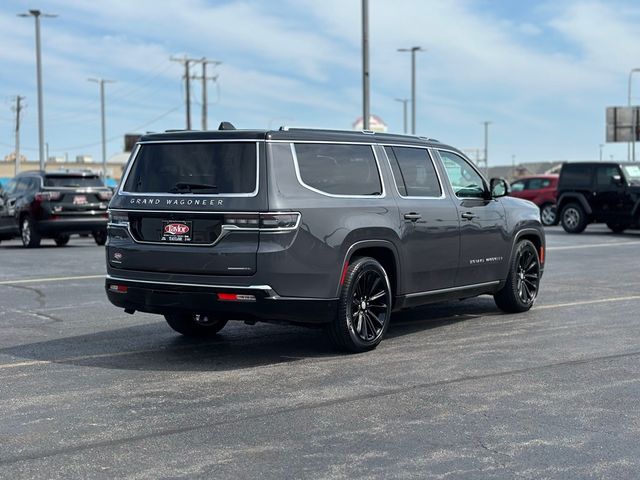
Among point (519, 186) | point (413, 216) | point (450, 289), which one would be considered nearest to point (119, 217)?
point (413, 216)

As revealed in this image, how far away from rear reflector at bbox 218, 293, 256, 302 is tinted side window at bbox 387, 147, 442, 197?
6.44 feet

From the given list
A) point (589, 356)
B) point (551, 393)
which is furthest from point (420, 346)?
point (551, 393)

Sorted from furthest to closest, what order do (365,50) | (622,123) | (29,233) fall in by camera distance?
(622,123), (365,50), (29,233)

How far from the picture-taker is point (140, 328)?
9023 mm

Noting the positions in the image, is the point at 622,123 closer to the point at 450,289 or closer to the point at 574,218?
the point at 574,218

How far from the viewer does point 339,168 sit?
7.63 m

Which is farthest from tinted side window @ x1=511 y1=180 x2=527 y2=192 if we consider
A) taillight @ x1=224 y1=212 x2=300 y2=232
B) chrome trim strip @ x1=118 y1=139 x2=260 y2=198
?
taillight @ x1=224 y1=212 x2=300 y2=232

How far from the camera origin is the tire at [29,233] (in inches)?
826

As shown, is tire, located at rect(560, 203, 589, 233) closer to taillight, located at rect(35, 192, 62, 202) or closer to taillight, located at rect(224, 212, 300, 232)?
taillight, located at rect(35, 192, 62, 202)

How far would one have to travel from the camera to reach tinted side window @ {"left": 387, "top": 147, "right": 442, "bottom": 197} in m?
8.27

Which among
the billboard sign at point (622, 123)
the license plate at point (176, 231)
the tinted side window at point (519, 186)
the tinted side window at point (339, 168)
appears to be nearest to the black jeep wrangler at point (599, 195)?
the tinted side window at point (519, 186)

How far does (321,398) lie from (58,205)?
16.0 meters

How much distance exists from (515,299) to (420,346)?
226 centimetres

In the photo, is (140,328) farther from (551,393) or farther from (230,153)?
(551,393)
